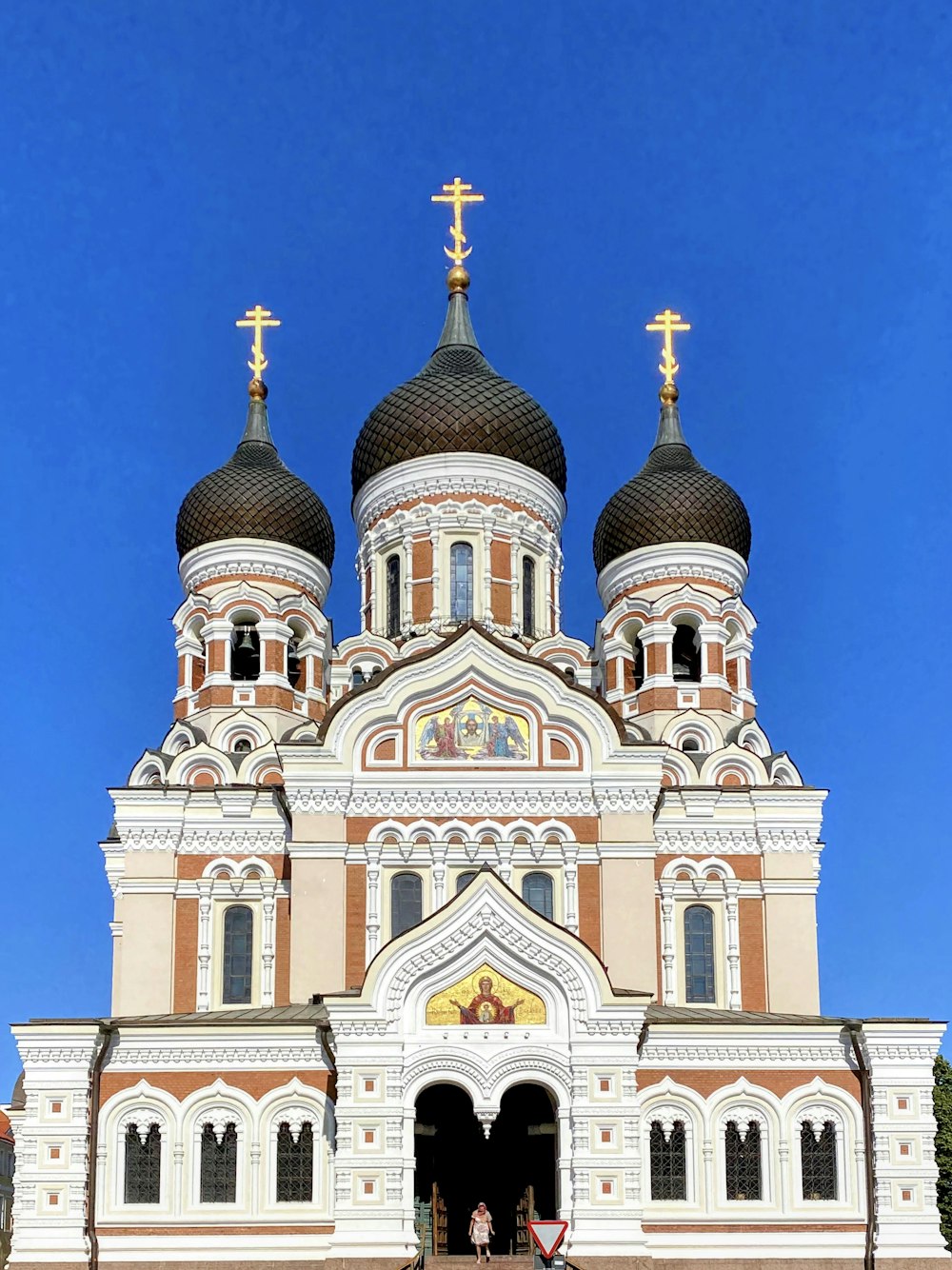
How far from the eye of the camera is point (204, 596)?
3253cm

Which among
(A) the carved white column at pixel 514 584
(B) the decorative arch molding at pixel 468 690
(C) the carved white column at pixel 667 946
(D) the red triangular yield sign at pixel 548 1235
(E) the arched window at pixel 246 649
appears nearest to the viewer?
(D) the red triangular yield sign at pixel 548 1235

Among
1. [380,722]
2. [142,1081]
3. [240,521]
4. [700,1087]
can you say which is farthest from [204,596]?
[700,1087]

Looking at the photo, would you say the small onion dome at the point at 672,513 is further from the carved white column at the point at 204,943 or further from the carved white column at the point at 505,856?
the carved white column at the point at 204,943

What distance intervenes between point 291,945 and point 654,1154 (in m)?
5.87

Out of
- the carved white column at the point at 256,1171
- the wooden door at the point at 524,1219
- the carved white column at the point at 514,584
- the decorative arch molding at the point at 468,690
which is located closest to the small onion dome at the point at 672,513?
the carved white column at the point at 514,584

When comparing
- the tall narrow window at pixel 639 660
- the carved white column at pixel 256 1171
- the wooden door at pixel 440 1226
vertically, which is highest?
the tall narrow window at pixel 639 660

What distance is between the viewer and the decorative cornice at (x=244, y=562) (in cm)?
3284

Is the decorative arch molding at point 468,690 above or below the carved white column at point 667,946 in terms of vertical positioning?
above

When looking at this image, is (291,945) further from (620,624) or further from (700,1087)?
(620,624)

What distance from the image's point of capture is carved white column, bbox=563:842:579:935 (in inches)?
1067

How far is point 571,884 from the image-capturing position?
2727 centimetres

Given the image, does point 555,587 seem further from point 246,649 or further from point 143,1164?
point 143,1164

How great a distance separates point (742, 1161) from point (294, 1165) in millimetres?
5803

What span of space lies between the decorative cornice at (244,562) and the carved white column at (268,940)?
6.22m
